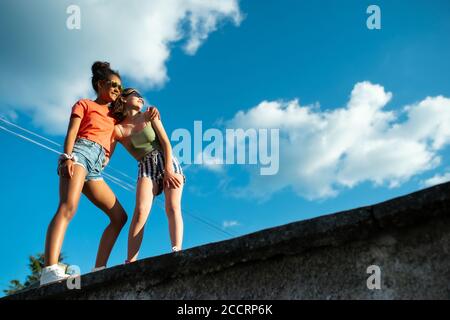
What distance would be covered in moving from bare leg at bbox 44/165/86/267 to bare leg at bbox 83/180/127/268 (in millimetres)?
224

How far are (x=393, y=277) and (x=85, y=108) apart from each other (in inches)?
118

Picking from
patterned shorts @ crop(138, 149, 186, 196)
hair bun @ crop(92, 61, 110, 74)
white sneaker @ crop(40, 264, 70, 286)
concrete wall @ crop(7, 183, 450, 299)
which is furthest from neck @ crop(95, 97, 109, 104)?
concrete wall @ crop(7, 183, 450, 299)

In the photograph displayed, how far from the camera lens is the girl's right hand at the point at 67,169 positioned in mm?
3639

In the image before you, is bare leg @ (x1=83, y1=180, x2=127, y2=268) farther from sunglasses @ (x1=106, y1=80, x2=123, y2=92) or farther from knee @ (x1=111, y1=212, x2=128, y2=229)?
sunglasses @ (x1=106, y1=80, x2=123, y2=92)

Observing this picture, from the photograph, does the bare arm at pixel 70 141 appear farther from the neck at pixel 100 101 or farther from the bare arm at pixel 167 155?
the bare arm at pixel 167 155

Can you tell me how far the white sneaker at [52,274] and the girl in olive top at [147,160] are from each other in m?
0.93

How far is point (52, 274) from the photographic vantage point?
3188 mm

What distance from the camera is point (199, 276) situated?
8.45ft

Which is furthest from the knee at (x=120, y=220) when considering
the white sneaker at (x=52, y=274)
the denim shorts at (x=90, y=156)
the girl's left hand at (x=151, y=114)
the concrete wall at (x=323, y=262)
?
the concrete wall at (x=323, y=262)

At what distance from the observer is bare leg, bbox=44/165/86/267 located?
340cm

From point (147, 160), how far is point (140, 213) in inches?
22.7
